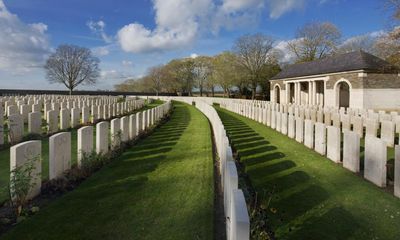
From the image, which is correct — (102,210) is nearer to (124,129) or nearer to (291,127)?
(124,129)

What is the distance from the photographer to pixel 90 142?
21.5ft

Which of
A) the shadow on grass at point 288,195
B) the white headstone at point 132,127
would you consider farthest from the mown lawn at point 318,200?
the white headstone at point 132,127

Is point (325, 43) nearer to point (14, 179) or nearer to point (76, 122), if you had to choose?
point (76, 122)

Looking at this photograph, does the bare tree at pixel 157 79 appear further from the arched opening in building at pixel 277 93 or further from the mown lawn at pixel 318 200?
the mown lawn at pixel 318 200

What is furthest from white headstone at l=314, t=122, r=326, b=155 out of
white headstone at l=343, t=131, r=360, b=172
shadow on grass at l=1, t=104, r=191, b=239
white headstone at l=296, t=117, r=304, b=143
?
shadow on grass at l=1, t=104, r=191, b=239

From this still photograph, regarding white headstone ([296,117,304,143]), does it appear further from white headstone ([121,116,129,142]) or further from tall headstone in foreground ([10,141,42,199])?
tall headstone in foreground ([10,141,42,199])

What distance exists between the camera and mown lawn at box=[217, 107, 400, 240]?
12.7 feet

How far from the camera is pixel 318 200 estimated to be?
4840mm

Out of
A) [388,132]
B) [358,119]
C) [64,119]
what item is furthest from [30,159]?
[358,119]

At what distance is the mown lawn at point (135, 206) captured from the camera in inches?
140

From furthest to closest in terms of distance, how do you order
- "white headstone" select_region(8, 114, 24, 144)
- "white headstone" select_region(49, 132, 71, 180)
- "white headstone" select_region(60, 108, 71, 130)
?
"white headstone" select_region(60, 108, 71, 130)
"white headstone" select_region(8, 114, 24, 144)
"white headstone" select_region(49, 132, 71, 180)

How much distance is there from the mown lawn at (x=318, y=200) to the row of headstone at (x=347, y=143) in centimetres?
22

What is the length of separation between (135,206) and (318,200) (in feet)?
9.35

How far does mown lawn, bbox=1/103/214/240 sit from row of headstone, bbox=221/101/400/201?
9.98 ft
